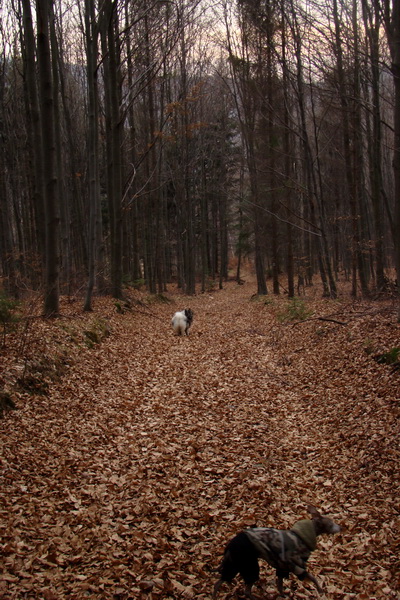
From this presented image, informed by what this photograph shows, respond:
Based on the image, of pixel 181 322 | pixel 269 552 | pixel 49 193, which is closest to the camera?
pixel 269 552

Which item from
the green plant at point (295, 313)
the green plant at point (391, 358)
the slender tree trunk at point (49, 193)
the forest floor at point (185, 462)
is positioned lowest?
the forest floor at point (185, 462)

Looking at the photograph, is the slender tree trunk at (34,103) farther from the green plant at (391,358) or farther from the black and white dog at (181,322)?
the green plant at (391,358)

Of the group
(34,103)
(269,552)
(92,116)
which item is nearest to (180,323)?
(92,116)

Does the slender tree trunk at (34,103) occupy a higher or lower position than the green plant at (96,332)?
higher

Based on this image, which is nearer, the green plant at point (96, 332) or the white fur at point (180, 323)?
the green plant at point (96, 332)

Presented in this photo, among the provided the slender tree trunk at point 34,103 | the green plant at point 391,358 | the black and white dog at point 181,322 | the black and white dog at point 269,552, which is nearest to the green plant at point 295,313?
the black and white dog at point 181,322

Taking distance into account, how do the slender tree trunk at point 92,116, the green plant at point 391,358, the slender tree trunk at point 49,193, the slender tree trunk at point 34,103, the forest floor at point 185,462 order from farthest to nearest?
the slender tree trunk at point 92,116
the slender tree trunk at point 34,103
the slender tree trunk at point 49,193
the green plant at point 391,358
the forest floor at point 185,462

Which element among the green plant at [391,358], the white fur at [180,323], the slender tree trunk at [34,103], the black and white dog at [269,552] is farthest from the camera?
the white fur at [180,323]

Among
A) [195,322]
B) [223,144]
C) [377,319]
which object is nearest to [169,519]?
[377,319]

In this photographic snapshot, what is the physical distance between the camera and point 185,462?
5312 mm

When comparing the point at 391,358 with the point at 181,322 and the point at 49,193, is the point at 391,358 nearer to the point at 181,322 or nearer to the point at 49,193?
the point at 181,322

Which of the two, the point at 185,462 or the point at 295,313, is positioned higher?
the point at 295,313

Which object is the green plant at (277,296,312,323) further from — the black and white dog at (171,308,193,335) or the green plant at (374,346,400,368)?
the green plant at (374,346,400,368)

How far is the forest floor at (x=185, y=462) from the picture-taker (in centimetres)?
348
